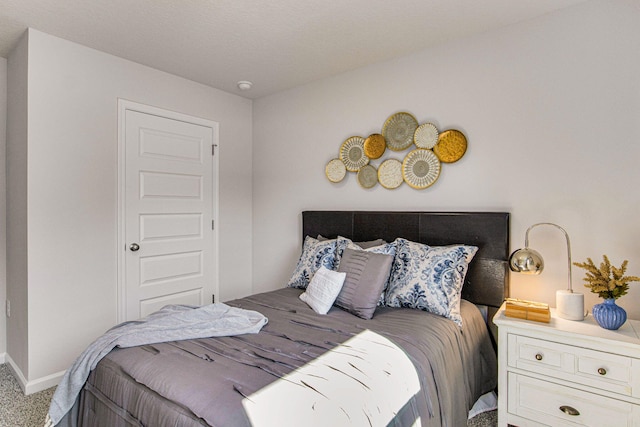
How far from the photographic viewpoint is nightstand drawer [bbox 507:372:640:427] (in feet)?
5.12

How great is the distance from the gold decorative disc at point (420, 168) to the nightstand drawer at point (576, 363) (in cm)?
120

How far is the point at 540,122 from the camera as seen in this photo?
7.11 feet

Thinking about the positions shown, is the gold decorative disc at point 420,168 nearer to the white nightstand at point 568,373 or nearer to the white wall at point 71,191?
the white nightstand at point 568,373

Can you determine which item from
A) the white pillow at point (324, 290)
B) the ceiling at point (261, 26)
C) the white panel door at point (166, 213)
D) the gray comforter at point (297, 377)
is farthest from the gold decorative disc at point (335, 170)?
the gray comforter at point (297, 377)

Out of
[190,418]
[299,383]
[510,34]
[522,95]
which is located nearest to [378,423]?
[299,383]

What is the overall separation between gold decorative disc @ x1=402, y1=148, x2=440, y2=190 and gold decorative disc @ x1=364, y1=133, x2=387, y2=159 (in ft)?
0.76

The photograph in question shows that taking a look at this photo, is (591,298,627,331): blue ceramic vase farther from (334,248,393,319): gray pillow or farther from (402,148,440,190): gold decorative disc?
(402,148,440,190): gold decorative disc

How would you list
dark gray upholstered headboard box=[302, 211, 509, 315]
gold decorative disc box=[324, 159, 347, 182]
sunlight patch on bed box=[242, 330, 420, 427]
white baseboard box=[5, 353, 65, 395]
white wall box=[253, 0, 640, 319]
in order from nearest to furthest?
sunlight patch on bed box=[242, 330, 420, 427]
white wall box=[253, 0, 640, 319]
dark gray upholstered headboard box=[302, 211, 509, 315]
white baseboard box=[5, 353, 65, 395]
gold decorative disc box=[324, 159, 347, 182]

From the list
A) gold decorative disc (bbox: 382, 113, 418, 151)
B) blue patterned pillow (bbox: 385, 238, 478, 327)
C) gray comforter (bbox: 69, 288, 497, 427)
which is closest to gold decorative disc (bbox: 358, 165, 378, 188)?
gold decorative disc (bbox: 382, 113, 418, 151)

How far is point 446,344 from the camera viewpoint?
176 cm

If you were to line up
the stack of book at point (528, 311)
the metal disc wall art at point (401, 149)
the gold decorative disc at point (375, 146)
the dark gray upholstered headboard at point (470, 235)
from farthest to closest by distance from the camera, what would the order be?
1. the gold decorative disc at point (375, 146)
2. the metal disc wall art at point (401, 149)
3. the dark gray upholstered headboard at point (470, 235)
4. the stack of book at point (528, 311)

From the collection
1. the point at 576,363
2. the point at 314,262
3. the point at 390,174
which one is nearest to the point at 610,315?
the point at 576,363

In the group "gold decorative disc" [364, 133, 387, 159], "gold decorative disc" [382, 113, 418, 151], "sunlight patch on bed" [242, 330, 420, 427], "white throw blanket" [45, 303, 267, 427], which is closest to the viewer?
"sunlight patch on bed" [242, 330, 420, 427]

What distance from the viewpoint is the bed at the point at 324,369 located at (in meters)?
1.16
